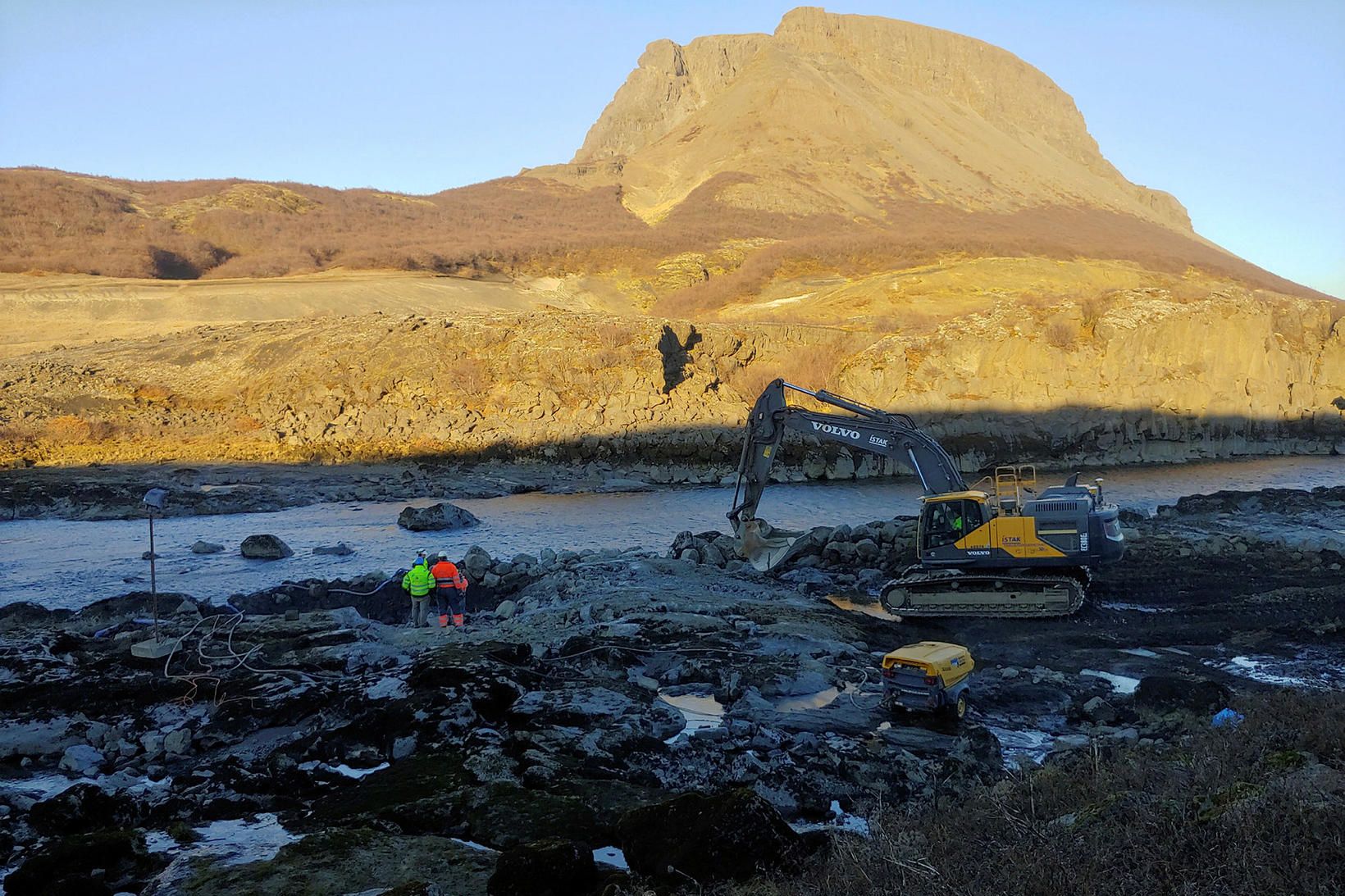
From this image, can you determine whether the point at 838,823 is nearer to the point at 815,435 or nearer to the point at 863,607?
the point at 863,607

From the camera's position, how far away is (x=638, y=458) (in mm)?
33844

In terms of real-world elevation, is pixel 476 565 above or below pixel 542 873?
below

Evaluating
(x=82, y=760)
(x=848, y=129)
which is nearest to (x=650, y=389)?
(x=82, y=760)

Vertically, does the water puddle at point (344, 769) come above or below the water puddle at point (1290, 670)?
below

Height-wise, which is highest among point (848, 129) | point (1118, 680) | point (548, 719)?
point (848, 129)

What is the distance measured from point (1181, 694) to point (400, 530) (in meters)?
17.7

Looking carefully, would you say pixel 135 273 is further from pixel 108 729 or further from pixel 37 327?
pixel 108 729

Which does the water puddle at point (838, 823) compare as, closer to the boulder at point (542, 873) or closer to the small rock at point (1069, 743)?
the boulder at point (542, 873)

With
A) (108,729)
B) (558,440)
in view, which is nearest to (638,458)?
(558,440)

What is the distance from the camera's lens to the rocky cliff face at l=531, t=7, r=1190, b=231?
283 ft

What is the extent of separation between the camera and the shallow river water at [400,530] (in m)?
17.8

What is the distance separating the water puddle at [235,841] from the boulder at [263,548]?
12798 millimetres

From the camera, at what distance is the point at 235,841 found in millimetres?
6973

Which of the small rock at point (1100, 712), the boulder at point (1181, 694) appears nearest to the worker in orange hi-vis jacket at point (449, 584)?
the small rock at point (1100, 712)
